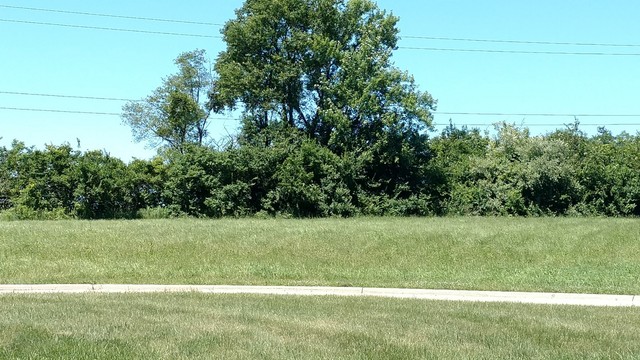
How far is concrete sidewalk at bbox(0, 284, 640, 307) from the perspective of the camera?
14422 millimetres

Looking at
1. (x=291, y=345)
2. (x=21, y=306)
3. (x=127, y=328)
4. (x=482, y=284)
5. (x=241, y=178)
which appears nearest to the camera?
(x=291, y=345)

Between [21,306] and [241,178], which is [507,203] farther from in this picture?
[21,306]

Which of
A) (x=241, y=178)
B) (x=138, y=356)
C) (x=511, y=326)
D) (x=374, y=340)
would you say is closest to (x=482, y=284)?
(x=511, y=326)

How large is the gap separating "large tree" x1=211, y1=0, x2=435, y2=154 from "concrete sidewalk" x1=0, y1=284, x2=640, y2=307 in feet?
94.9

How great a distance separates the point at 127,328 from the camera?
7855mm

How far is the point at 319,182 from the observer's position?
4372cm

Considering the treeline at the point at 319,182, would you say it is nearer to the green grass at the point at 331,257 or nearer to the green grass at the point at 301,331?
the green grass at the point at 331,257

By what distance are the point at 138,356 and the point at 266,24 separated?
42.2 meters

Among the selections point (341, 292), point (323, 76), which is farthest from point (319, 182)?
point (341, 292)

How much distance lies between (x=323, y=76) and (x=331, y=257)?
84.6ft

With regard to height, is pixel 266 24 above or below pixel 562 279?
above

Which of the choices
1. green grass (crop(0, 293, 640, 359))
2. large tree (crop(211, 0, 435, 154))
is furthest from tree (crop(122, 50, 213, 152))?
green grass (crop(0, 293, 640, 359))

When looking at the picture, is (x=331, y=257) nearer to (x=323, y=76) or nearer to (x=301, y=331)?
(x=301, y=331)

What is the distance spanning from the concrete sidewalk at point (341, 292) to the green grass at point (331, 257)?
1104mm
